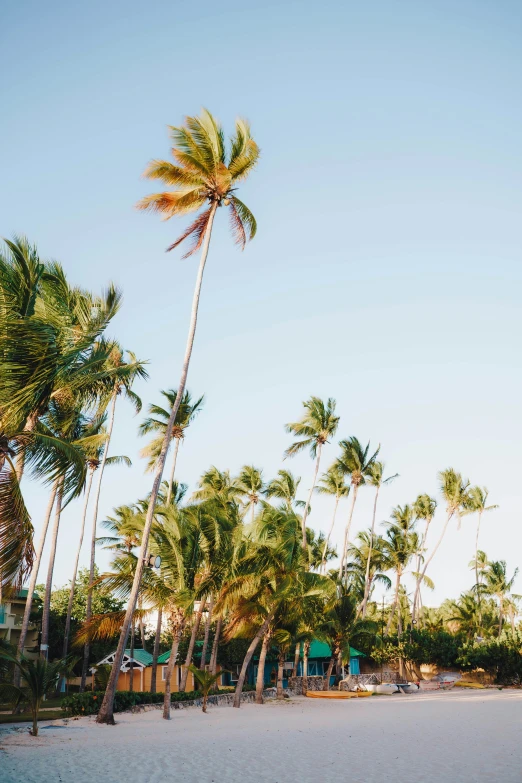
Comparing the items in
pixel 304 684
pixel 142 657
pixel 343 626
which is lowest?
pixel 304 684

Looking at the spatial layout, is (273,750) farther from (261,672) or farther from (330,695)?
(330,695)

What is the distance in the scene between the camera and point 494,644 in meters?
38.8

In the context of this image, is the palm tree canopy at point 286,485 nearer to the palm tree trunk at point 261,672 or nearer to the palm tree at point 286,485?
the palm tree at point 286,485

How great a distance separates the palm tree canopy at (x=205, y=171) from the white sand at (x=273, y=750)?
13.7 meters

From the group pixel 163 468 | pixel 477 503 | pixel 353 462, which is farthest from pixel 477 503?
pixel 163 468

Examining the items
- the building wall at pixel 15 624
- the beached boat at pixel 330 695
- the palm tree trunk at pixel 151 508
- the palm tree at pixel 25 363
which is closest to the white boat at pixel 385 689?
the beached boat at pixel 330 695

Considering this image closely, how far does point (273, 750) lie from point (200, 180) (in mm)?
14958

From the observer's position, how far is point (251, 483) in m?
43.8

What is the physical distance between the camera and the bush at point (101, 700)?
61.0ft

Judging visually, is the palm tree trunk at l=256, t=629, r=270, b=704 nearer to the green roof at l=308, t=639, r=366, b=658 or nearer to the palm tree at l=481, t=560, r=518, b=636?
the green roof at l=308, t=639, r=366, b=658

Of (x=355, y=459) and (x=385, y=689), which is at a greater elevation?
(x=355, y=459)

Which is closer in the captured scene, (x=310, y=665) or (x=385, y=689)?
(x=385, y=689)

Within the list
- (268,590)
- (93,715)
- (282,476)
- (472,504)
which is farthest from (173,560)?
(472,504)

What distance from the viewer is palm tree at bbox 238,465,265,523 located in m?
43.7
